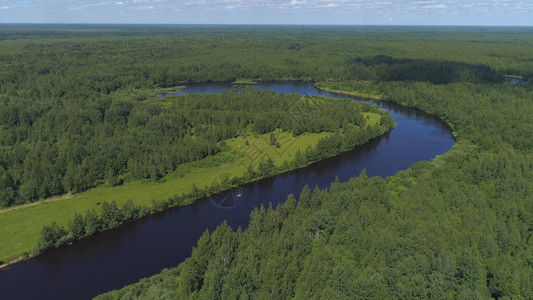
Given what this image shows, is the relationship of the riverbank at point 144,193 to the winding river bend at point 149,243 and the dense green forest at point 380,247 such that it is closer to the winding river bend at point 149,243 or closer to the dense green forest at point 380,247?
the winding river bend at point 149,243

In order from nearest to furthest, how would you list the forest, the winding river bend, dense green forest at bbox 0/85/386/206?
1. the forest
2. the winding river bend
3. dense green forest at bbox 0/85/386/206

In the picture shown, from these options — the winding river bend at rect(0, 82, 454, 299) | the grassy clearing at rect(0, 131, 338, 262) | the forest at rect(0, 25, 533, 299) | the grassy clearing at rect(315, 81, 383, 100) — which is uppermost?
the grassy clearing at rect(315, 81, 383, 100)

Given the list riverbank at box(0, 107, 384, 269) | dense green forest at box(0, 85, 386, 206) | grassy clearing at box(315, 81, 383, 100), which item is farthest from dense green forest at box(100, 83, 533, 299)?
grassy clearing at box(315, 81, 383, 100)

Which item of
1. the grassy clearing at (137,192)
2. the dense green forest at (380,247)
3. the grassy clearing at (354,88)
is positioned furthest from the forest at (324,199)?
the grassy clearing at (354,88)

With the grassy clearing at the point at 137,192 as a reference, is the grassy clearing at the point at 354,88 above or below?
above

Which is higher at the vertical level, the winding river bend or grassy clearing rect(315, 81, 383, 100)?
grassy clearing rect(315, 81, 383, 100)

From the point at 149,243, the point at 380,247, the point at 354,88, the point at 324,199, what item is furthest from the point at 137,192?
the point at 354,88

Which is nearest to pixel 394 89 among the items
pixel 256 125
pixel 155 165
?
pixel 256 125

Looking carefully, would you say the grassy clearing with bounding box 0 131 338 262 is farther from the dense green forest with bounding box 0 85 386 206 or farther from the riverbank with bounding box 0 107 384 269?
the dense green forest with bounding box 0 85 386 206
